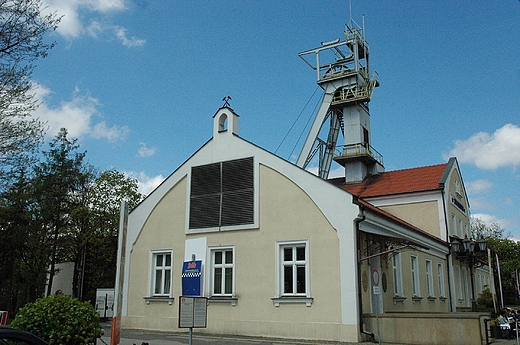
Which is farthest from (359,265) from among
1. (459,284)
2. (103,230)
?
(103,230)

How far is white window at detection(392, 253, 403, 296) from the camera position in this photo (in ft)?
68.2

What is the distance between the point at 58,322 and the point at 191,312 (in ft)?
9.20

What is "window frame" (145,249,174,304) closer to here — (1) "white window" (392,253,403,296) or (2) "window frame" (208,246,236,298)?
(2) "window frame" (208,246,236,298)

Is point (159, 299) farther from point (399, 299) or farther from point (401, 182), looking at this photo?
point (401, 182)

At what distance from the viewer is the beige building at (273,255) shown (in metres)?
16.0

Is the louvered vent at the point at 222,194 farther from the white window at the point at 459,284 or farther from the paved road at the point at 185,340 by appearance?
the white window at the point at 459,284

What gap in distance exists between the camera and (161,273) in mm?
20797

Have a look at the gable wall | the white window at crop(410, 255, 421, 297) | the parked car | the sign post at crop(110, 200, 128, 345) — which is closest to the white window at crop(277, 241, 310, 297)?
the gable wall

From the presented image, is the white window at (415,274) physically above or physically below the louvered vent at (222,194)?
below

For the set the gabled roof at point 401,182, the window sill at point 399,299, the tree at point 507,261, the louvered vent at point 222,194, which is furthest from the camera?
the tree at point 507,261

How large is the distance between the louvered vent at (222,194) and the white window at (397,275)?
22.8 ft

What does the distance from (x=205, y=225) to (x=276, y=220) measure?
11.1 ft

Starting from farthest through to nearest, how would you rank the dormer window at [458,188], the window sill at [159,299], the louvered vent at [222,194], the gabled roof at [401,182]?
1. the dormer window at [458,188]
2. the gabled roof at [401,182]
3. the window sill at [159,299]
4. the louvered vent at [222,194]

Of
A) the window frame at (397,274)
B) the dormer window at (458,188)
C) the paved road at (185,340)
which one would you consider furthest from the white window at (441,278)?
the paved road at (185,340)
